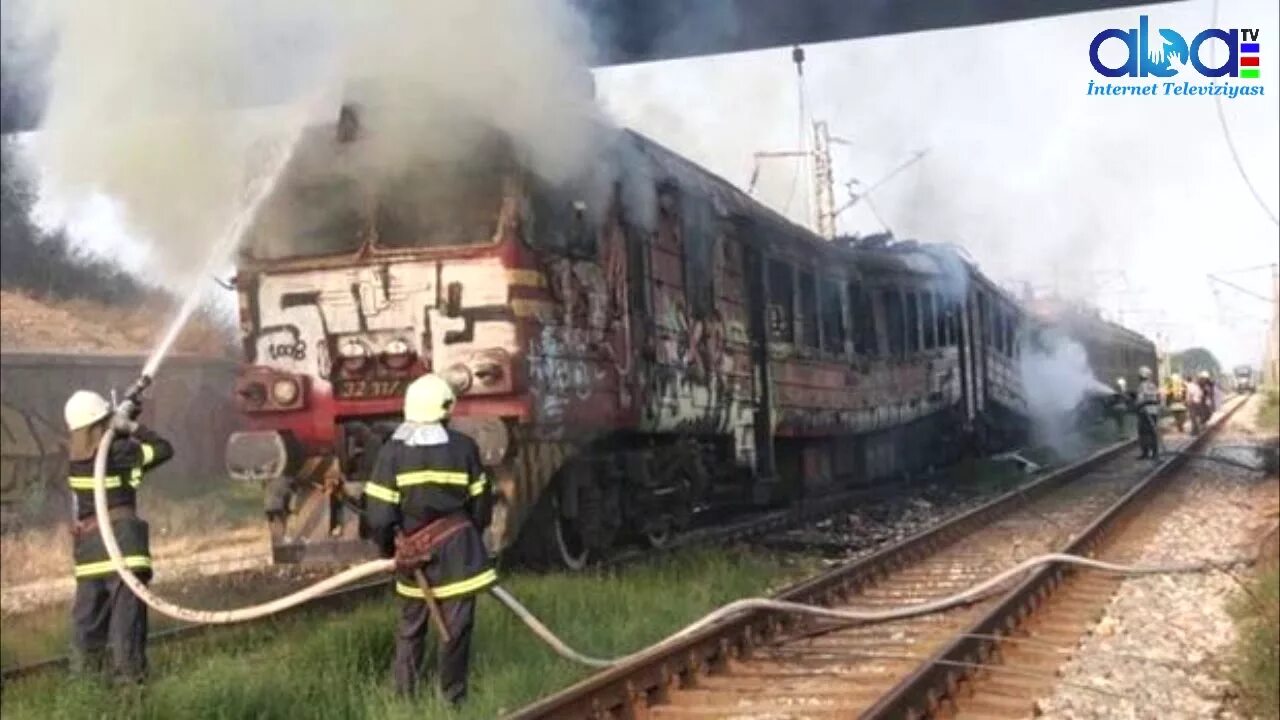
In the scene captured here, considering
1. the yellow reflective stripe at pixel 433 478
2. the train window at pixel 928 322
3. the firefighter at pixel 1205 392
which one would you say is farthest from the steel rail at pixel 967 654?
the firefighter at pixel 1205 392

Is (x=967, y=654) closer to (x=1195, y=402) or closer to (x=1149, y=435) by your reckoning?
(x=1149, y=435)

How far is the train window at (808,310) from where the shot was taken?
15266 mm

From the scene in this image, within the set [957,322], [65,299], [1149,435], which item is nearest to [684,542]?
[957,322]

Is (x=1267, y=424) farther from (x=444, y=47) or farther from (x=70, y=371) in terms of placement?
(x=444, y=47)

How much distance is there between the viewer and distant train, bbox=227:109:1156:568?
9273 millimetres

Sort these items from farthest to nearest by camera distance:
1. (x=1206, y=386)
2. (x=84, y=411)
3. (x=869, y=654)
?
(x=1206, y=386) → (x=869, y=654) → (x=84, y=411)

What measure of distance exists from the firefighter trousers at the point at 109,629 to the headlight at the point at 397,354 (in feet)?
8.65

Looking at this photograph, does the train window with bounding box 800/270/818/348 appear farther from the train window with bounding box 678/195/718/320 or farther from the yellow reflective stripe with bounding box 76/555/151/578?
the yellow reflective stripe with bounding box 76/555/151/578

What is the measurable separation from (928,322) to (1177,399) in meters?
15.8

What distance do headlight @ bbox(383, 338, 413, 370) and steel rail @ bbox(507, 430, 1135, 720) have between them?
283cm

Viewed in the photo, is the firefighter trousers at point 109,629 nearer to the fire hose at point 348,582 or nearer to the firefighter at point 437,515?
the fire hose at point 348,582

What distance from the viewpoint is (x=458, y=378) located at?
916 centimetres

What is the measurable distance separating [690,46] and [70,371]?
12.9m

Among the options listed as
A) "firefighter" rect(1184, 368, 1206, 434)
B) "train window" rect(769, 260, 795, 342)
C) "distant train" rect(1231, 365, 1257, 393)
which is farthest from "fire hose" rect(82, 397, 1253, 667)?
"distant train" rect(1231, 365, 1257, 393)
